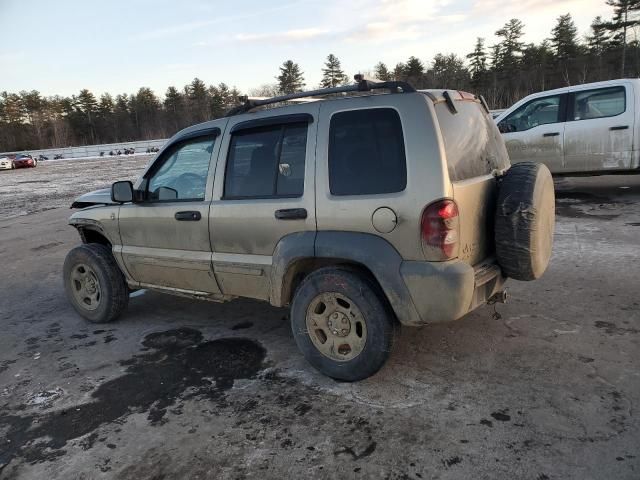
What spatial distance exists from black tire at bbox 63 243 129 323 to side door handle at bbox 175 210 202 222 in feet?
3.94

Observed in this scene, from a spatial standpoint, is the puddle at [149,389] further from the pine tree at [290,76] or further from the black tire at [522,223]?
the pine tree at [290,76]

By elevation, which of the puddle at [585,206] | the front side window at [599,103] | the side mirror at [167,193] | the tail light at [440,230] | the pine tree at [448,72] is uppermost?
the pine tree at [448,72]

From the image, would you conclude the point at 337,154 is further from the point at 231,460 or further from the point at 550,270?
the point at 550,270

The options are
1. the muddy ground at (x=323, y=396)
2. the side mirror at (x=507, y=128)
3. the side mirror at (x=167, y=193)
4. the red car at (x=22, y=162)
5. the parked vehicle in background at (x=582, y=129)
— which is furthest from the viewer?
the red car at (x=22, y=162)

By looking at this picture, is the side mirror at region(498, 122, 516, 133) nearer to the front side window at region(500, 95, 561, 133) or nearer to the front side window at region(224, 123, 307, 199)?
the front side window at region(500, 95, 561, 133)

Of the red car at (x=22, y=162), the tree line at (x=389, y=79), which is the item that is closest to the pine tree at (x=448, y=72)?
the tree line at (x=389, y=79)

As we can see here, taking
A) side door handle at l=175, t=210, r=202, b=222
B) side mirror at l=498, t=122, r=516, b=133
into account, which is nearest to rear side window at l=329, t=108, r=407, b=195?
side door handle at l=175, t=210, r=202, b=222

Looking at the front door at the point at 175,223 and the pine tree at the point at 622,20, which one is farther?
the pine tree at the point at 622,20

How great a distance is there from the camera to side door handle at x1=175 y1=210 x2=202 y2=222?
4.00 metres

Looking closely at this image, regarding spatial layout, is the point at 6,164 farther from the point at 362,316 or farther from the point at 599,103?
the point at 362,316

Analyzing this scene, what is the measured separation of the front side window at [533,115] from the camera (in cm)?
909

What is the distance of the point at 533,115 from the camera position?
30.8 feet

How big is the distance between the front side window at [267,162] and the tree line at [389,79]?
2279 centimetres

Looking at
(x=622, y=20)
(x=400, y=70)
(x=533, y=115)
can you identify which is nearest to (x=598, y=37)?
(x=622, y=20)
